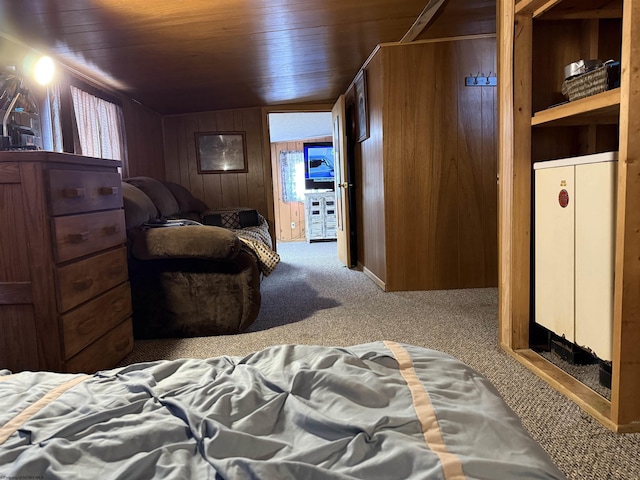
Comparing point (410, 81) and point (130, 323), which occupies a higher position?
point (410, 81)

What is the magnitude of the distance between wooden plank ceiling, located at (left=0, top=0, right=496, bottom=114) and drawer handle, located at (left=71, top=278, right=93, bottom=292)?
4.49 ft

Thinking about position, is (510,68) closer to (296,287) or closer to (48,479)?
(48,479)

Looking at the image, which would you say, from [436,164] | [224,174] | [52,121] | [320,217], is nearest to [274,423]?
[436,164]

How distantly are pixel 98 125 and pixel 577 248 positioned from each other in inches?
147

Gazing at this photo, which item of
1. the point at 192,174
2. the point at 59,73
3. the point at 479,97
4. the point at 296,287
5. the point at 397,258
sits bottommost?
the point at 296,287

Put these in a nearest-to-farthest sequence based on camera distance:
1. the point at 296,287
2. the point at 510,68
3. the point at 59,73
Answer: the point at 510,68, the point at 59,73, the point at 296,287

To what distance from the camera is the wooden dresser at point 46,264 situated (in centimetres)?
178

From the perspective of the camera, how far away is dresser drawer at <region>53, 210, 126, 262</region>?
187cm

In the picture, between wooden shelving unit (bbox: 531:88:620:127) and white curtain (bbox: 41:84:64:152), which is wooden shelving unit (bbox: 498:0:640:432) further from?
white curtain (bbox: 41:84:64:152)

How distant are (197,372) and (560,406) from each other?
1.42 meters

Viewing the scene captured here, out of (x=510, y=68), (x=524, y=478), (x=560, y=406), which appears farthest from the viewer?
(x=510, y=68)

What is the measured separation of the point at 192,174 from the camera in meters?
5.82

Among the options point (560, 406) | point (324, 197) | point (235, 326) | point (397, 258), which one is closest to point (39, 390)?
point (560, 406)

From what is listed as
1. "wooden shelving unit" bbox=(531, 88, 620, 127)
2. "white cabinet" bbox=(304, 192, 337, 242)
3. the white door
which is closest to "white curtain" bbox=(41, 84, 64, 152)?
the white door
